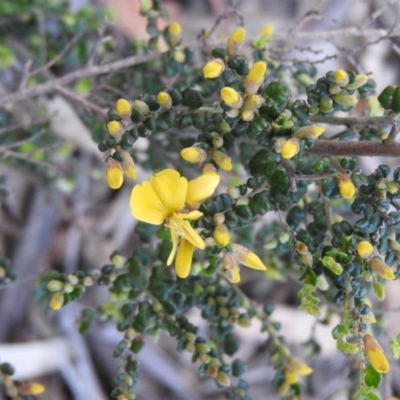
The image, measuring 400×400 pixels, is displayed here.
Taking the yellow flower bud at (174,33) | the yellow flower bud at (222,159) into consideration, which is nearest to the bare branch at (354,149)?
the yellow flower bud at (222,159)

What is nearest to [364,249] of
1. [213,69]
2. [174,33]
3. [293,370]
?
[213,69]

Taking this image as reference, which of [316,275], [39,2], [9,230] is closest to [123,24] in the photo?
[39,2]

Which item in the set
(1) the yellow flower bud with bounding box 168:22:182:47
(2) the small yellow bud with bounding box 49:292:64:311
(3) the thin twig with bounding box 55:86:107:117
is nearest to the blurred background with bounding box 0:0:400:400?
(3) the thin twig with bounding box 55:86:107:117

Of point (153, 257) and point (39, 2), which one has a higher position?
point (39, 2)

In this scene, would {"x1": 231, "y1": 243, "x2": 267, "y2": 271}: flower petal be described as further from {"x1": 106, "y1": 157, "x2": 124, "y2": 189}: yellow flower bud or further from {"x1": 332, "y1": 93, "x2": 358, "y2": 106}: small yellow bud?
{"x1": 332, "y1": 93, "x2": 358, "y2": 106}: small yellow bud

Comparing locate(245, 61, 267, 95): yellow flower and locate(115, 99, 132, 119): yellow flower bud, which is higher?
locate(245, 61, 267, 95): yellow flower

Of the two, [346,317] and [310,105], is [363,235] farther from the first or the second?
→ [310,105]
